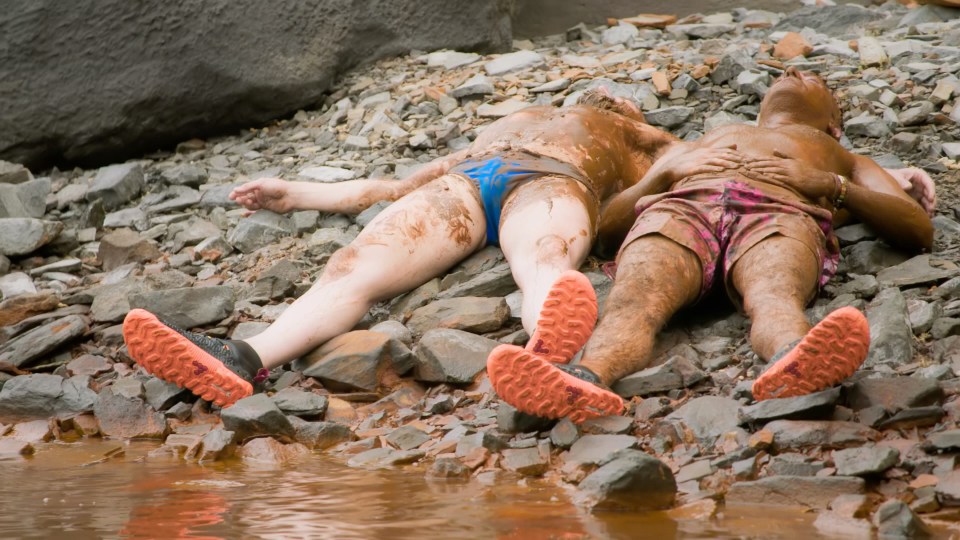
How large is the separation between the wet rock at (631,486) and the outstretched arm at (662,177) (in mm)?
1792

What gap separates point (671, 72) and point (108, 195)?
3438 millimetres

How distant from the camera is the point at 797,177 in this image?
3.93m

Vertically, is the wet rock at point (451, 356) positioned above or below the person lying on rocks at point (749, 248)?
below

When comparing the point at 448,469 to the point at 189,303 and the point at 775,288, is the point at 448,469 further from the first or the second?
the point at 189,303

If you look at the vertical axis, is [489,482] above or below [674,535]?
below

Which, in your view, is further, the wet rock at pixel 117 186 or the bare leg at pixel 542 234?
the wet rock at pixel 117 186

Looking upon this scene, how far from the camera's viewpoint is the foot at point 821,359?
9.11ft

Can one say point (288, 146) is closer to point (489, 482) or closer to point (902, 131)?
point (902, 131)

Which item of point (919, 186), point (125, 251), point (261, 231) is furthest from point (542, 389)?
point (125, 251)

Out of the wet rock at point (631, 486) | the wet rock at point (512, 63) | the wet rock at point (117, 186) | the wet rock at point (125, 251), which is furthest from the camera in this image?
the wet rock at point (512, 63)

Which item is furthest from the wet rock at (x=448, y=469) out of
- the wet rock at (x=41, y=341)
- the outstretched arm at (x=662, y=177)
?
the wet rock at (x=41, y=341)

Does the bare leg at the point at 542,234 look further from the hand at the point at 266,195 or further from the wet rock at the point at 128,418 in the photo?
the hand at the point at 266,195

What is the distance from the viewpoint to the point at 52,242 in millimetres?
5867

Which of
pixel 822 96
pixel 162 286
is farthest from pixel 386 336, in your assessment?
pixel 822 96
